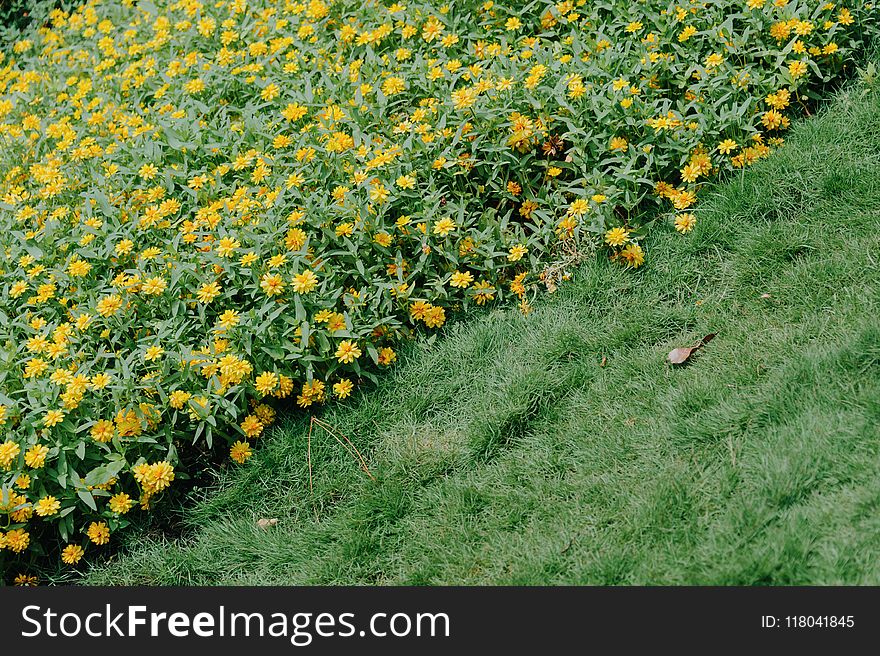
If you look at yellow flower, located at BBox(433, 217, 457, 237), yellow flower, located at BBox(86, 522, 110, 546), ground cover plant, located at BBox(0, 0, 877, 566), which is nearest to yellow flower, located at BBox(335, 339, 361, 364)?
ground cover plant, located at BBox(0, 0, 877, 566)

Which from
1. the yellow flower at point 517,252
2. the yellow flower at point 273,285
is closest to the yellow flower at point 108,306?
the yellow flower at point 273,285

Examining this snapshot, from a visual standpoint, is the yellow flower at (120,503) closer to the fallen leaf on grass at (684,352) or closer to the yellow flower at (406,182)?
the yellow flower at (406,182)

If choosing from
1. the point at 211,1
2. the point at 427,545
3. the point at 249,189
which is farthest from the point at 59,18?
the point at 427,545

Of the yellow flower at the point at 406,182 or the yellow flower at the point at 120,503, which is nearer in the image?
the yellow flower at the point at 120,503

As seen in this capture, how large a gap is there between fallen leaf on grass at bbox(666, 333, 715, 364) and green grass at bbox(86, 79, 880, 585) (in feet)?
0.11

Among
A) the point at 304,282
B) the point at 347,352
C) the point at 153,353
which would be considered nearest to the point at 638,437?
the point at 347,352

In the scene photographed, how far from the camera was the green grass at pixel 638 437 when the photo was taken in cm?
283

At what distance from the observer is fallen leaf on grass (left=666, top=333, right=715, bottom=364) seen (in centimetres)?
343

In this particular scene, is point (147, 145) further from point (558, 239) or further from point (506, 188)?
point (558, 239)

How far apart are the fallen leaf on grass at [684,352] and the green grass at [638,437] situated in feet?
0.11

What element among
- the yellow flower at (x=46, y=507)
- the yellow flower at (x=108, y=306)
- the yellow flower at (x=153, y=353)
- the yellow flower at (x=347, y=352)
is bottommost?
the yellow flower at (x=46, y=507)

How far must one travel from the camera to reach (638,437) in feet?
10.6

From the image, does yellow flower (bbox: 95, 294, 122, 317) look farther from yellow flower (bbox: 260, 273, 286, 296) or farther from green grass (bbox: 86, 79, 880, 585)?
green grass (bbox: 86, 79, 880, 585)

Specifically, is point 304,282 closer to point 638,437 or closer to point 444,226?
point 444,226
